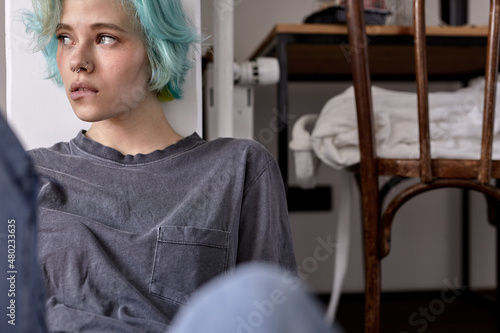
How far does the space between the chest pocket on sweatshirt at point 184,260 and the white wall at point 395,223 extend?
3.55ft

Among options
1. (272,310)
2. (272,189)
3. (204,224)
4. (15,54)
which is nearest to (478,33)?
(272,189)

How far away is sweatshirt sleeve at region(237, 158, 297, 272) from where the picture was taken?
31.3 inches

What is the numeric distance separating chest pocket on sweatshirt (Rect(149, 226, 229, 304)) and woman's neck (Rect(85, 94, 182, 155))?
17 cm

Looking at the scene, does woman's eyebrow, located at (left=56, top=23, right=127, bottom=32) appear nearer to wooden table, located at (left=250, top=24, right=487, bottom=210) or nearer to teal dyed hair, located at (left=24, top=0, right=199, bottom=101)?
teal dyed hair, located at (left=24, top=0, right=199, bottom=101)

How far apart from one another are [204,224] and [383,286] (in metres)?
1.33

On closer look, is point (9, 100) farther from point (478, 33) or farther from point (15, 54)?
point (478, 33)

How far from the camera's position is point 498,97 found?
1.23 meters

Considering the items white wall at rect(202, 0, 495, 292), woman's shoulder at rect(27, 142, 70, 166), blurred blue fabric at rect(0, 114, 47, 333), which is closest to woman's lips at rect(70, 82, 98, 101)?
woman's shoulder at rect(27, 142, 70, 166)

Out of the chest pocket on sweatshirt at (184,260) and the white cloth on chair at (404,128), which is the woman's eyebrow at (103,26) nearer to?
the chest pocket on sweatshirt at (184,260)

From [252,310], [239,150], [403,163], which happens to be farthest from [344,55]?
[252,310]

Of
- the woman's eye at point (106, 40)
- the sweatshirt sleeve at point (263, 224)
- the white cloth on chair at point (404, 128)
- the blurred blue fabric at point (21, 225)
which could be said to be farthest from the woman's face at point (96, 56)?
the white cloth on chair at point (404, 128)

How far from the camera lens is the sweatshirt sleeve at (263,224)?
796mm

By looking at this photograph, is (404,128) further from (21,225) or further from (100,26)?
(21,225)

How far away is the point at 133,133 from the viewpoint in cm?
85
